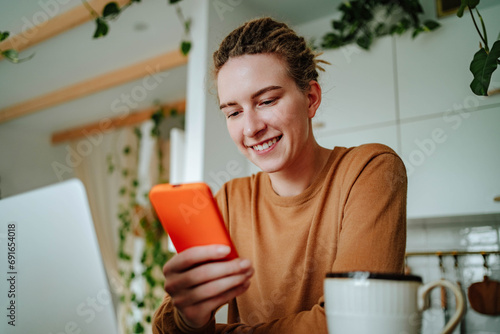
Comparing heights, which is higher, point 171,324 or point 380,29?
point 380,29

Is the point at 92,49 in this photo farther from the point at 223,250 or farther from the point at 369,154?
the point at 223,250

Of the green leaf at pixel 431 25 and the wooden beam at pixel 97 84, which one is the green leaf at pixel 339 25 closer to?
the green leaf at pixel 431 25

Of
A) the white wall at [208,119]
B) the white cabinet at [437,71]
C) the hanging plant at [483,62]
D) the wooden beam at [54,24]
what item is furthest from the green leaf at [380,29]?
the wooden beam at [54,24]

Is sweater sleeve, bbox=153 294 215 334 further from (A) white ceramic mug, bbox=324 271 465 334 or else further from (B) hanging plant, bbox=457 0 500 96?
(B) hanging plant, bbox=457 0 500 96

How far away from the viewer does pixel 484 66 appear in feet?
2.82

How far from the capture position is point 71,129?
4176 millimetres

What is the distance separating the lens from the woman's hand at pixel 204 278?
0.50m

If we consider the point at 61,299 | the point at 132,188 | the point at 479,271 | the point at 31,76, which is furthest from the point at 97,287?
the point at 132,188

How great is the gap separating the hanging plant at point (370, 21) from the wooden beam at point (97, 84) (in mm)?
1034

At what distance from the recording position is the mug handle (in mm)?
372

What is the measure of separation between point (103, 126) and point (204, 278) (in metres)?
3.84

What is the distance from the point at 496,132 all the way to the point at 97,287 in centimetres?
170

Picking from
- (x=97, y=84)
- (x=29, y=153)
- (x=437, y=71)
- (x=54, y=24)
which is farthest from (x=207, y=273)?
(x=29, y=153)

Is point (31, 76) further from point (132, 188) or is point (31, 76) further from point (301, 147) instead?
point (301, 147)
